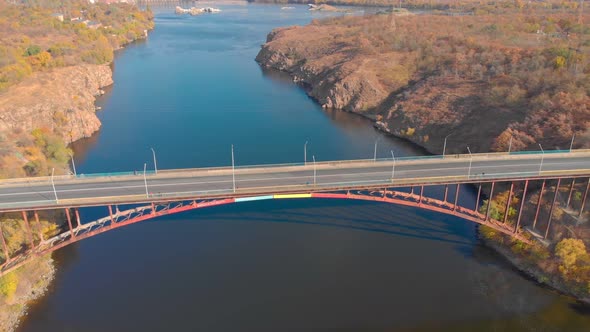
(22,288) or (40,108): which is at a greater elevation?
(40,108)

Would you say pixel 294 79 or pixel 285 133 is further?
pixel 294 79

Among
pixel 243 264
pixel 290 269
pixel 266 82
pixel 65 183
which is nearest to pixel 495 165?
pixel 290 269

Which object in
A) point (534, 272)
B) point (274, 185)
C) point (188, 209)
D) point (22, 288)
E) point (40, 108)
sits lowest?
point (534, 272)

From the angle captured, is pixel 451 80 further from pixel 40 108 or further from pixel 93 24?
pixel 93 24

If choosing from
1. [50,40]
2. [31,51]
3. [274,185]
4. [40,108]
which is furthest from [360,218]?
[50,40]

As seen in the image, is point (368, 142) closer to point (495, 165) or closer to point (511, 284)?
point (495, 165)

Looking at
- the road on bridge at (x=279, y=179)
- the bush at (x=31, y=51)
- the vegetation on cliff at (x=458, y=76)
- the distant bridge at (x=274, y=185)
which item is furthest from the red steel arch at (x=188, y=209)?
the bush at (x=31, y=51)

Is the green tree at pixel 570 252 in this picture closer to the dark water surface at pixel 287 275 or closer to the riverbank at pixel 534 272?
the riverbank at pixel 534 272
